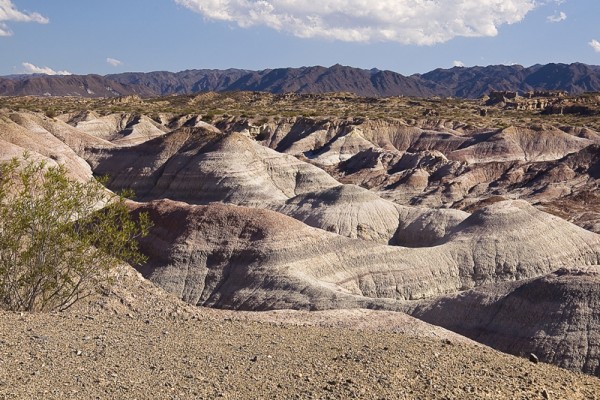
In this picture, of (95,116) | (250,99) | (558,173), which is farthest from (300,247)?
(250,99)

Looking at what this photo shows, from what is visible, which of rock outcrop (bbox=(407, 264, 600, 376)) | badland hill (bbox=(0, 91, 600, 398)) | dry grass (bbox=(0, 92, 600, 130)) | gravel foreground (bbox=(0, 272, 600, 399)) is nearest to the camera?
gravel foreground (bbox=(0, 272, 600, 399))

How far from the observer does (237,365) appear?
1147 cm

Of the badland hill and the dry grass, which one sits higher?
the dry grass

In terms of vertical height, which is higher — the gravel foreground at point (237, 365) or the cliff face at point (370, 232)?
the gravel foreground at point (237, 365)

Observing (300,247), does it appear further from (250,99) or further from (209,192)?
(250,99)

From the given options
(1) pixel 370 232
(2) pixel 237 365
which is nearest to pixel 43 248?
(2) pixel 237 365

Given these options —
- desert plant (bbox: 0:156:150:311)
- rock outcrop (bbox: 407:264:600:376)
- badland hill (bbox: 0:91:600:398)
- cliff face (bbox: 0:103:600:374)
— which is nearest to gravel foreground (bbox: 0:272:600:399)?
badland hill (bbox: 0:91:600:398)

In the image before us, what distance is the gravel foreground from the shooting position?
10156 millimetres

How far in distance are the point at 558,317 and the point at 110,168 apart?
41.8 m

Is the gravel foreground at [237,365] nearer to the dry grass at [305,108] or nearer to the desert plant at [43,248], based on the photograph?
the desert plant at [43,248]

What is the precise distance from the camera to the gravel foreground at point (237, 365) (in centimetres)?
1016

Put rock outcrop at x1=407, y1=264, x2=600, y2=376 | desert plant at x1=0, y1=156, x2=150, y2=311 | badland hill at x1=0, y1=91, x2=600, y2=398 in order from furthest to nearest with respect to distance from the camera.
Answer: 1. rock outcrop at x1=407, y1=264, x2=600, y2=376
2. badland hill at x1=0, y1=91, x2=600, y2=398
3. desert plant at x1=0, y1=156, x2=150, y2=311

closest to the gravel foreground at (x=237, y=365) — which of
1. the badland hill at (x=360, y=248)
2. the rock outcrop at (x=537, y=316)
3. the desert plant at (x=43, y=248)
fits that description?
the badland hill at (x=360, y=248)

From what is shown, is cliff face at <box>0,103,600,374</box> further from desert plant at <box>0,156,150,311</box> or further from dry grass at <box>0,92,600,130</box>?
dry grass at <box>0,92,600,130</box>
